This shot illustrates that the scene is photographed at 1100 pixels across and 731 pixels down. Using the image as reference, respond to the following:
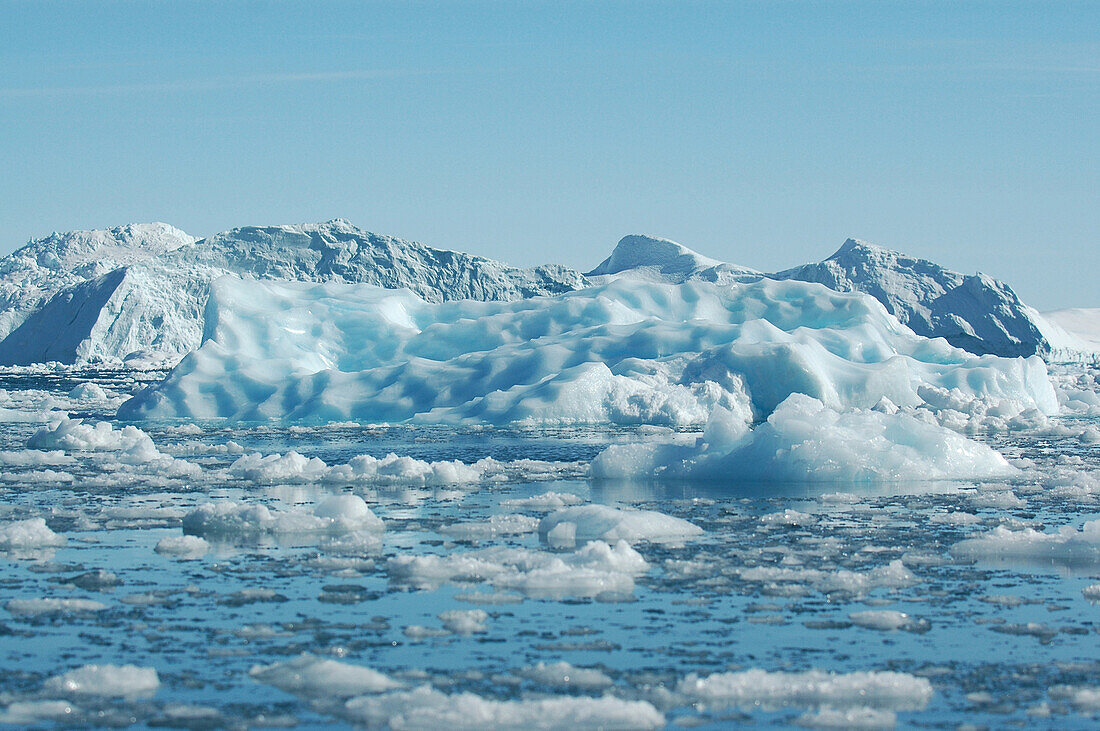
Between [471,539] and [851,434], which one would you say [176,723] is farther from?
[851,434]

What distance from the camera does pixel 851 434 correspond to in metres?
13.8

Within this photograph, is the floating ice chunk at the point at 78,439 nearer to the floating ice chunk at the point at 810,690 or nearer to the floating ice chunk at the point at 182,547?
the floating ice chunk at the point at 182,547

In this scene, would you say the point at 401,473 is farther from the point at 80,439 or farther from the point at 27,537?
the point at 80,439

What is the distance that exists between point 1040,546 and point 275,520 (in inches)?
236

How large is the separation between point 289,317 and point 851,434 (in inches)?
755

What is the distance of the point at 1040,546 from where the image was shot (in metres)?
9.02

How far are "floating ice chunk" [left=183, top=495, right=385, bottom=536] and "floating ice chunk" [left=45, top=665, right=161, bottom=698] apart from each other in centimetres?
447

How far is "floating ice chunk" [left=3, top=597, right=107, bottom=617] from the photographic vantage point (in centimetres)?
689

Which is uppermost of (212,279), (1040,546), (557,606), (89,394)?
(212,279)

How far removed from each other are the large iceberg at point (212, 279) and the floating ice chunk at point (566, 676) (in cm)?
4524

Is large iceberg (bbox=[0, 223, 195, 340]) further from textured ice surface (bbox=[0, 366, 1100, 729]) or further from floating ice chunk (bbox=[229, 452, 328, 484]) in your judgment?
textured ice surface (bbox=[0, 366, 1100, 729])

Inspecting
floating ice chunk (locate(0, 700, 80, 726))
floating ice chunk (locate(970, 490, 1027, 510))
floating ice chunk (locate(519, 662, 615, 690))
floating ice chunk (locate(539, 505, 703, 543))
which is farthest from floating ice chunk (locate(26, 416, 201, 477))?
floating ice chunk (locate(519, 662, 615, 690))

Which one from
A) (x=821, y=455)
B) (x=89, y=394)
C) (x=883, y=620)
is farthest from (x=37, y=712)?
(x=89, y=394)

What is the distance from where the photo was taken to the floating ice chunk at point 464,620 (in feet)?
21.5
